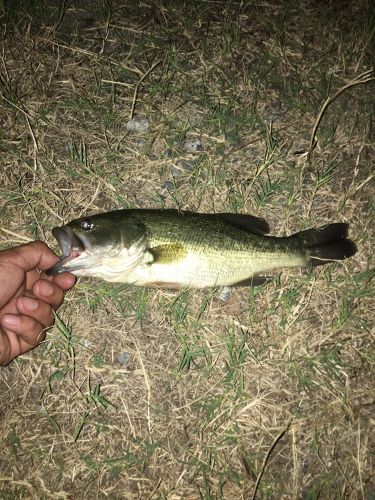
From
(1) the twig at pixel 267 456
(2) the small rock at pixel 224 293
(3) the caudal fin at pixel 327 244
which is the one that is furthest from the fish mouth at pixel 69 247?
(1) the twig at pixel 267 456

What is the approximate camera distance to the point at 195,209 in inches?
139

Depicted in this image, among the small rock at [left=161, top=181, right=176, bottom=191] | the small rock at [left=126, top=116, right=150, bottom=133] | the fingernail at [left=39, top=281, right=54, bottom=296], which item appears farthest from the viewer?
the small rock at [left=126, top=116, right=150, bottom=133]

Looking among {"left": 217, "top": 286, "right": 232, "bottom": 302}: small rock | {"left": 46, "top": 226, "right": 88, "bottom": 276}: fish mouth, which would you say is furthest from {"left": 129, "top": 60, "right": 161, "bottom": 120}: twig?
{"left": 217, "top": 286, "right": 232, "bottom": 302}: small rock

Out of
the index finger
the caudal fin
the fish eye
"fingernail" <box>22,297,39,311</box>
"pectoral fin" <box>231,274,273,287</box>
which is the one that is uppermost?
the fish eye

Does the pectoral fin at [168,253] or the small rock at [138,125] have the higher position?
the small rock at [138,125]

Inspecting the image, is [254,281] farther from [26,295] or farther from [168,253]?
[26,295]

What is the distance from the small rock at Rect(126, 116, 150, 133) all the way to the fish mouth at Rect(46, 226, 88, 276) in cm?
143

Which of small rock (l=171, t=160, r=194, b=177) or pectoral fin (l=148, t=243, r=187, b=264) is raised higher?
small rock (l=171, t=160, r=194, b=177)

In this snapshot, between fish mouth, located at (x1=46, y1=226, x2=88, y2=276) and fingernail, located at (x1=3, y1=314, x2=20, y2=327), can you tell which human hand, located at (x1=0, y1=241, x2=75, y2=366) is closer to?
fingernail, located at (x1=3, y1=314, x2=20, y2=327)

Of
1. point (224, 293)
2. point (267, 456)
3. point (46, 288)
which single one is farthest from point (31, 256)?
point (267, 456)

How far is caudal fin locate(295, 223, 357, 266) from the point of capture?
321 cm

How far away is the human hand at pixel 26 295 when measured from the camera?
300cm

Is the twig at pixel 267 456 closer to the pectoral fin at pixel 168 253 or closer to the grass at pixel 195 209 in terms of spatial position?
the grass at pixel 195 209

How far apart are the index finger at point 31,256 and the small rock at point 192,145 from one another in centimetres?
160
